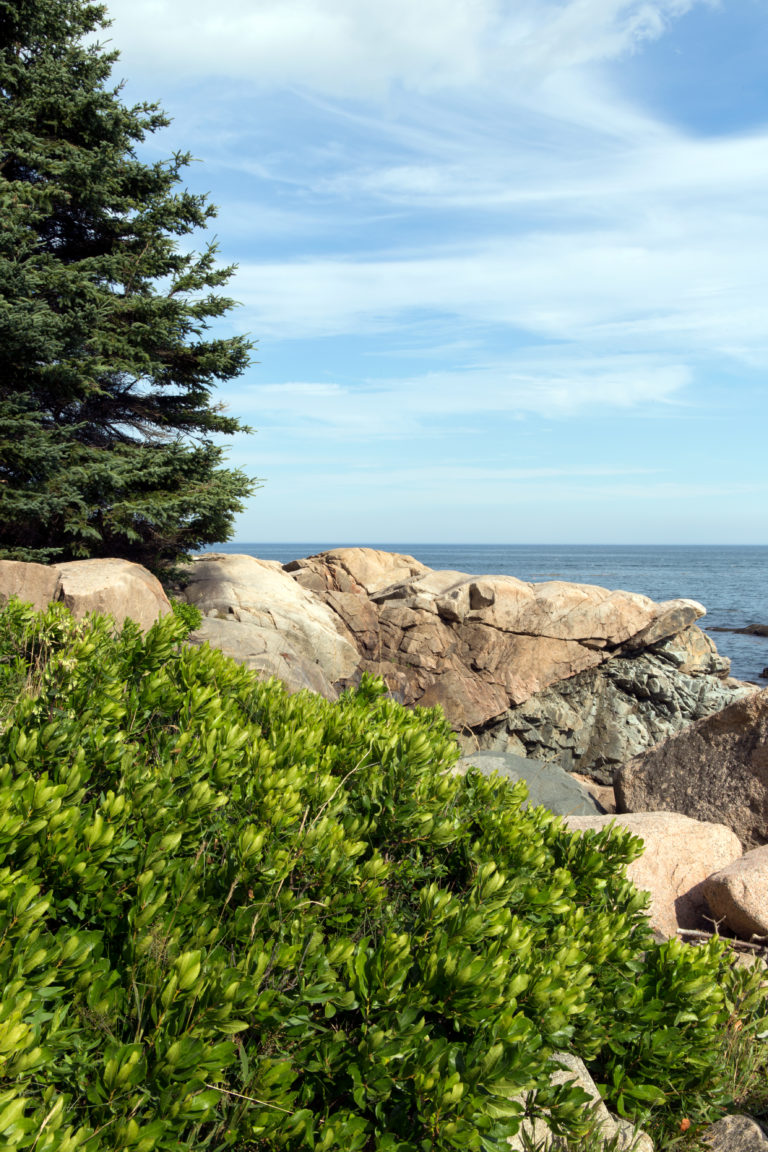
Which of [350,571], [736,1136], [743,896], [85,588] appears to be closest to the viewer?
[736,1136]

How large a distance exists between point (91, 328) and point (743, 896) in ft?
42.4

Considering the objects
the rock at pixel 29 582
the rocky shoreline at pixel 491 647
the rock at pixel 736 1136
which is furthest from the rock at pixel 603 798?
the rock at pixel 29 582

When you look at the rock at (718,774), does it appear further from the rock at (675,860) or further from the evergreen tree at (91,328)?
the evergreen tree at (91,328)

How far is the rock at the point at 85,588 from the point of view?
9.56 metres

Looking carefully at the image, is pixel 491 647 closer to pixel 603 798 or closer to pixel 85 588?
pixel 603 798

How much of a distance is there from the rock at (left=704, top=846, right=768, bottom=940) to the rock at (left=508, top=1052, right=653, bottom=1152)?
3.23m

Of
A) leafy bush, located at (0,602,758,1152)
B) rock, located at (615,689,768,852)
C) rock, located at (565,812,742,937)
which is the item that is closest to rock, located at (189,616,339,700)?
rock, located at (615,689,768,852)

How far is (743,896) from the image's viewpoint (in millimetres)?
5902

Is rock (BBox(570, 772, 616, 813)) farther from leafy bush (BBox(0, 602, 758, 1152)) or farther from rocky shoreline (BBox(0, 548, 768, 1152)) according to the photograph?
leafy bush (BBox(0, 602, 758, 1152))

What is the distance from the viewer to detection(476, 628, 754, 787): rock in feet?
60.8

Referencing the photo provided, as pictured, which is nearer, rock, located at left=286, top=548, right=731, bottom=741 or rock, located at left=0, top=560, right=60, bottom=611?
rock, located at left=0, top=560, right=60, bottom=611

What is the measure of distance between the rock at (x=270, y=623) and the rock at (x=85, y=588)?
217 cm

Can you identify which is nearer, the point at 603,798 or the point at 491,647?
the point at 603,798

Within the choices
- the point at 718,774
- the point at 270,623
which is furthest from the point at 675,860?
the point at 270,623
